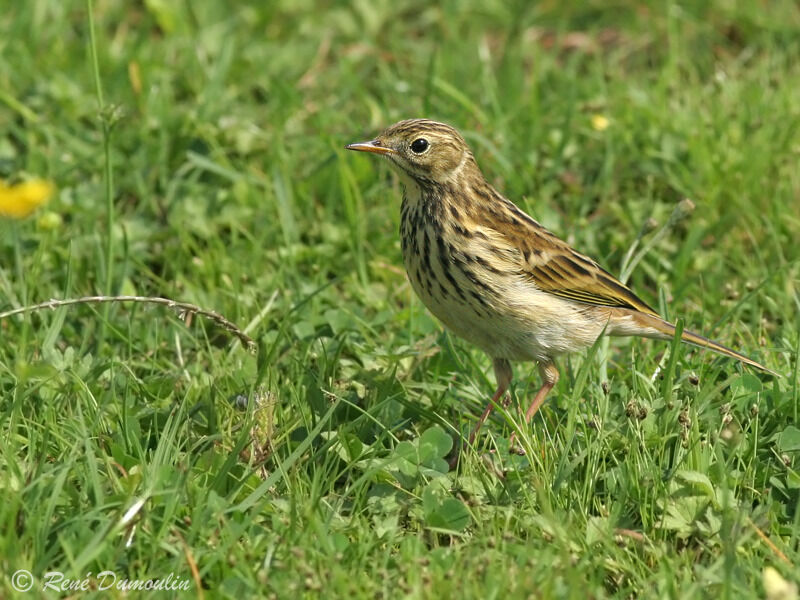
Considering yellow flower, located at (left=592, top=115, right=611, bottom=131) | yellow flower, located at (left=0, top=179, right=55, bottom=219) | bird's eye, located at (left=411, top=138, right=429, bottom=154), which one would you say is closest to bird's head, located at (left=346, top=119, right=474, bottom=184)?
bird's eye, located at (left=411, top=138, right=429, bottom=154)

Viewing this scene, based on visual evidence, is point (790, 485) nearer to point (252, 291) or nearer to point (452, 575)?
point (452, 575)

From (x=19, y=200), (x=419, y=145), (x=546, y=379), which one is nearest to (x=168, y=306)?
(x=19, y=200)

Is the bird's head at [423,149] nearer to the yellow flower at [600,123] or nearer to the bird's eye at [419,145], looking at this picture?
the bird's eye at [419,145]

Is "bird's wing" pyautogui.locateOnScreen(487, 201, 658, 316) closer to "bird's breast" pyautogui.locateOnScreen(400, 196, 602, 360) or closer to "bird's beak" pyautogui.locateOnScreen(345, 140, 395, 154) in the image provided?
"bird's breast" pyautogui.locateOnScreen(400, 196, 602, 360)

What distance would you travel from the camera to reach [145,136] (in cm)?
777

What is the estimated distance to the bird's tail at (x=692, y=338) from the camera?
5533 millimetres

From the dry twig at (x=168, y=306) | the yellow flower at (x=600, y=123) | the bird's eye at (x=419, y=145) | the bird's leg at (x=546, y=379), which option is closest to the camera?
the dry twig at (x=168, y=306)

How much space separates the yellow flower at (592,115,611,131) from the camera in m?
7.90

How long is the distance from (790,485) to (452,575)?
4.87ft

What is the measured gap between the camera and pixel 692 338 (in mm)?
5613

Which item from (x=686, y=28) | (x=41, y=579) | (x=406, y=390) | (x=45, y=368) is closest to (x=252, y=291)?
(x=406, y=390)

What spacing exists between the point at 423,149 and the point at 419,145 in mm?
27

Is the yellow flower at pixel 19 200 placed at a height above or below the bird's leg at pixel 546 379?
above

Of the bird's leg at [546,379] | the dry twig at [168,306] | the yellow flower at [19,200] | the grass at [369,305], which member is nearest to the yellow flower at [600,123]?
the grass at [369,305]
